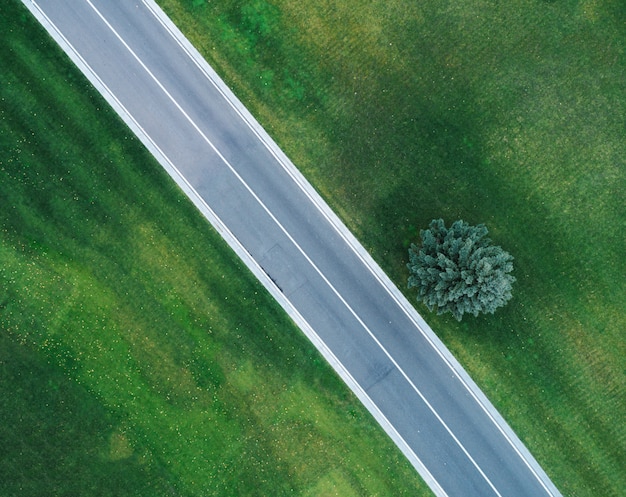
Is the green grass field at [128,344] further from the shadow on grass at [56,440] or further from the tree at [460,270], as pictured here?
the tree at [460,270]

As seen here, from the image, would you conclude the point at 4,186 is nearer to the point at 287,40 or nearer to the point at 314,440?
the point at 287,40

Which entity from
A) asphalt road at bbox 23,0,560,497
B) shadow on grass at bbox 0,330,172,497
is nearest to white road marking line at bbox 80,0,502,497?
asphalt road at bbox 23,0,560,497

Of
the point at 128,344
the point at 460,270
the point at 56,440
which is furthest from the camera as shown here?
the point at 128,344

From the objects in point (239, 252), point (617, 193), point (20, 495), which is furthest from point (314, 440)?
point (617, 193)

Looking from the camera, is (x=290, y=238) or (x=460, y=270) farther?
(x=290, y=238)

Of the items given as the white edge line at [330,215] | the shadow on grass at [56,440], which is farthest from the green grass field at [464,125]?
the shadow on grass at [56,440]

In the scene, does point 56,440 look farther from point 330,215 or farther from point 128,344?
point 330,215

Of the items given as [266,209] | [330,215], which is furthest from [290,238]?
[330,215]
